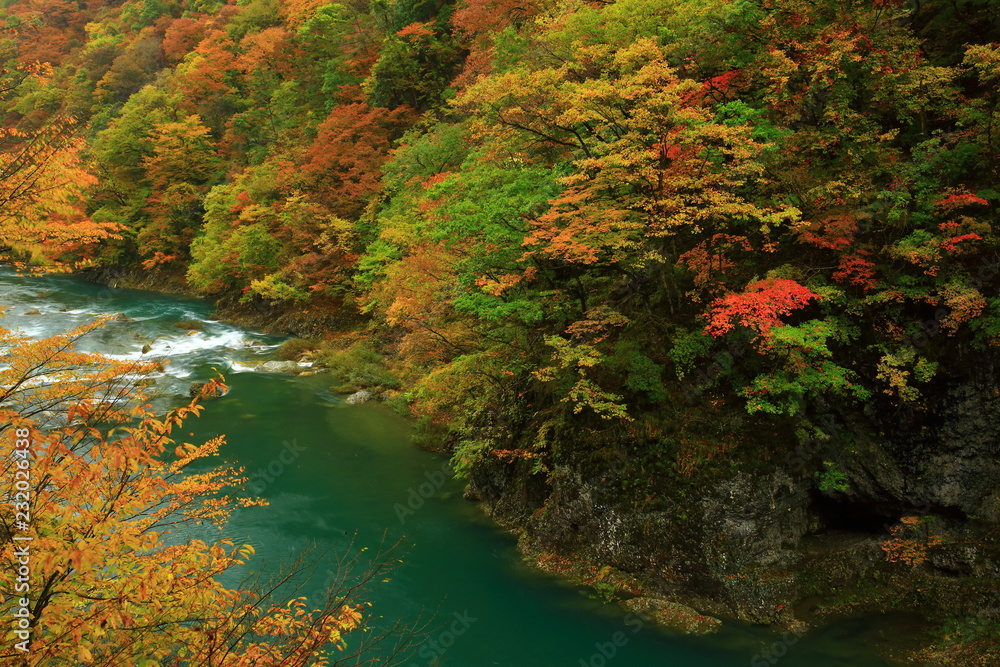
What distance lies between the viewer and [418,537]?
10219mm

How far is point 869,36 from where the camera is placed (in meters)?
9.33

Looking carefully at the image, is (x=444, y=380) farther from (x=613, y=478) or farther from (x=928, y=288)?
(x=928, y=288)

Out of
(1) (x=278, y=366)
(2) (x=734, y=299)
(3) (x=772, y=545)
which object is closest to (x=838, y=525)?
(3) (x=772, y=545)

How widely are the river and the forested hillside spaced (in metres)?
0.56

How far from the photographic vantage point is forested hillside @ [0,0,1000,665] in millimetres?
7723

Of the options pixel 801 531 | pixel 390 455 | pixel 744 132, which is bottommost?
pixel 390 455

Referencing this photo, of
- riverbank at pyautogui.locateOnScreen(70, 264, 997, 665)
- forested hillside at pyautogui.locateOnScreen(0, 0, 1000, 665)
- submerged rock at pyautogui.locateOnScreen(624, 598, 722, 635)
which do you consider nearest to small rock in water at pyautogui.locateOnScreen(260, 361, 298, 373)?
forested hillside at pyautogui.locateOnScreen(0, 0, 1000, 665)

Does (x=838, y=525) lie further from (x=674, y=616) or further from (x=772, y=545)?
(x=674, y=616)

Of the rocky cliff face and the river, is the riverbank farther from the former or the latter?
the river

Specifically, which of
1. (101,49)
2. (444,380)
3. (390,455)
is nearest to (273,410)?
(390,455)

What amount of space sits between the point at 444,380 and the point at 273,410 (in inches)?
269

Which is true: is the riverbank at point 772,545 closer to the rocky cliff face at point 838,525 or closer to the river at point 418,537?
the rocky cliff face at point 838,525

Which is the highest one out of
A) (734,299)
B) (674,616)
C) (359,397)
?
(734,299)

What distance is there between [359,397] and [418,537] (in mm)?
7346
